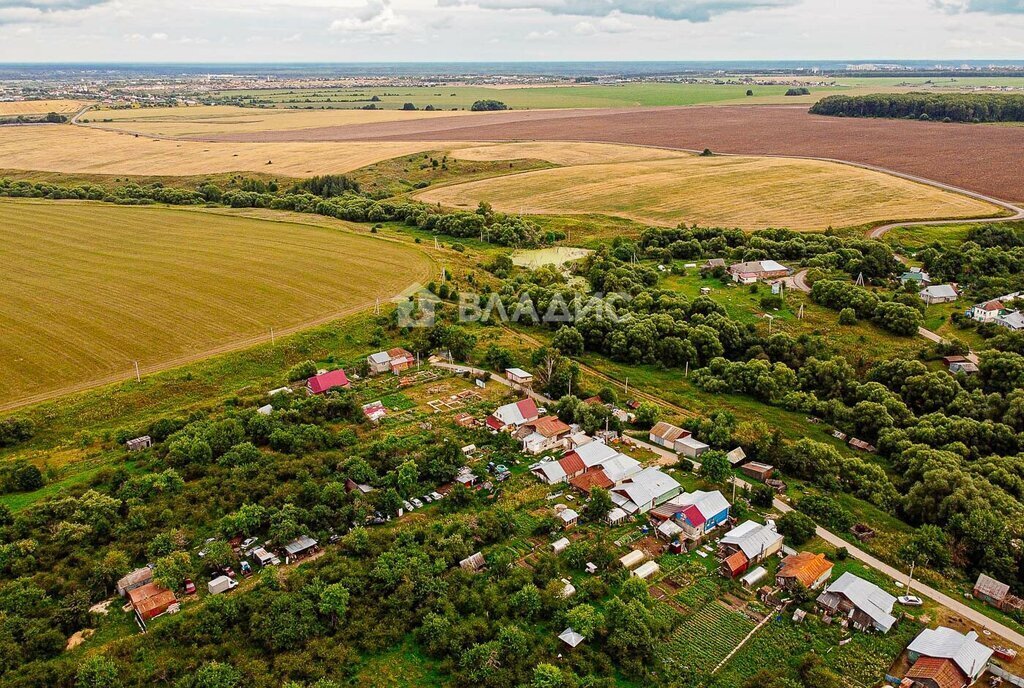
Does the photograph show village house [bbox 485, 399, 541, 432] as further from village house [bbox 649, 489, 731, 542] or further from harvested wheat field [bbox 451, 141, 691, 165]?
harvested wheat field [bbox 451, 141, 691, 165]

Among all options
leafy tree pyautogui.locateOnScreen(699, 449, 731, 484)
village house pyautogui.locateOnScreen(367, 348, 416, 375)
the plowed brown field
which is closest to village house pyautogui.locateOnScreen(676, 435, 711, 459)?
leafy tree pyautogui.locateOnScreen(699, 449, 731, 484)

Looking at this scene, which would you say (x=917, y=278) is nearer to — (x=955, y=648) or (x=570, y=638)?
(x=955, y=648)

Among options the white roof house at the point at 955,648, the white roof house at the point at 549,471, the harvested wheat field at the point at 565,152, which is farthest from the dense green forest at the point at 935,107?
the white roof house at the point at 955,648

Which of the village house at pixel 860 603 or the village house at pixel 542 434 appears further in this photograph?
the village house at pixel 542 434

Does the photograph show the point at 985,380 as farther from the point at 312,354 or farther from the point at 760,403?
the point at 312,354

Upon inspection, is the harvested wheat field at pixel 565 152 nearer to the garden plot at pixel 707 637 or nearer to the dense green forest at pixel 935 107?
the dense green forest at pixel 935 107

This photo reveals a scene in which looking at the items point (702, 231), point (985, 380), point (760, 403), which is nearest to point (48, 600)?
point (760, 403)
